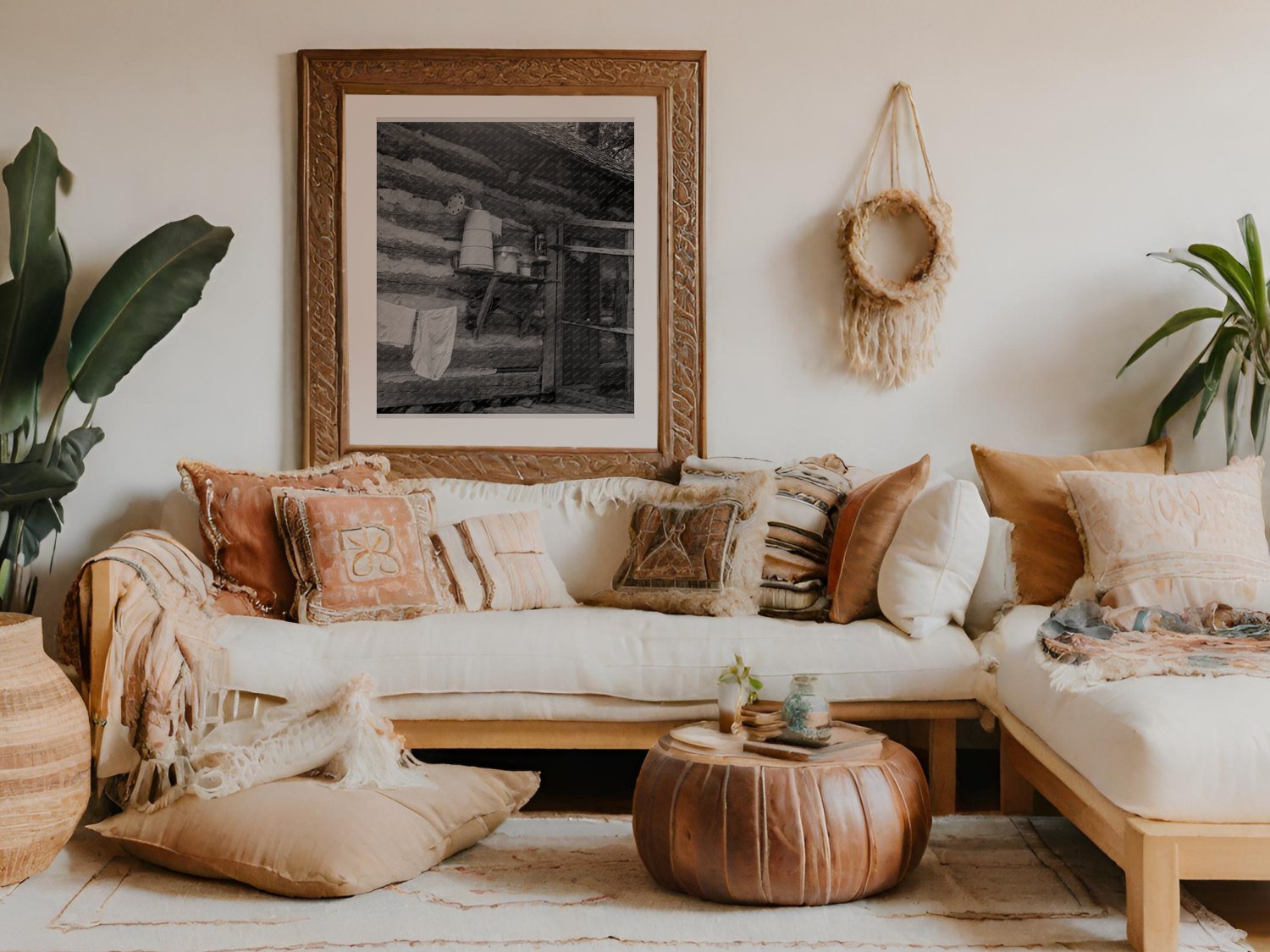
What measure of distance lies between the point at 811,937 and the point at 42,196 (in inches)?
121

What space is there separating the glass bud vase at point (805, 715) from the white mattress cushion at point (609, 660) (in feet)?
1.65

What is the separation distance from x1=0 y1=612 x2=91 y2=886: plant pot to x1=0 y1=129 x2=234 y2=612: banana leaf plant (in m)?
1.01

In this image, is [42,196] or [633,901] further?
[42,196]

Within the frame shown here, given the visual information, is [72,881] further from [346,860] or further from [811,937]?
[811,937]

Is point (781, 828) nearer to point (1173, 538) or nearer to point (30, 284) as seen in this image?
point (1173, 538)

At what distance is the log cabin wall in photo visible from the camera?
3.72 metres

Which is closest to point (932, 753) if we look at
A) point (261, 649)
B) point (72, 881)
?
point (261, 649)

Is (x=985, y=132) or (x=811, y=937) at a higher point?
(x=985, y=132)

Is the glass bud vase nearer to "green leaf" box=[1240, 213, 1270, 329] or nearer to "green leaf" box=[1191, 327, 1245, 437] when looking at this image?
"green leaf" box=[1191, 327, 1245, 437]

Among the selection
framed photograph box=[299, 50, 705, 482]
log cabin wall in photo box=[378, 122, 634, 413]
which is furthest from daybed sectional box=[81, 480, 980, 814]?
log cabin wall in photo box=[378, 122, 634, 413]

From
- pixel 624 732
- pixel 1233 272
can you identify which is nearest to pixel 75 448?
pixel 624 732

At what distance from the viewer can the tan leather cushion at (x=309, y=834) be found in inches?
90.0

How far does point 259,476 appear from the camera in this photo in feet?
11.1

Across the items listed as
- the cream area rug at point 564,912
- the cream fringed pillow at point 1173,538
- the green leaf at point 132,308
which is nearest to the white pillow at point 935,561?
the cream fringed pillow at point 1173,538
